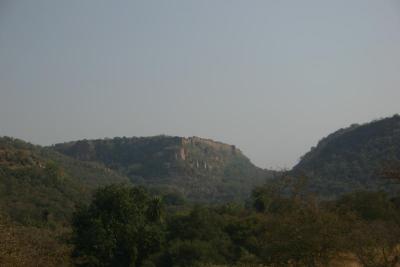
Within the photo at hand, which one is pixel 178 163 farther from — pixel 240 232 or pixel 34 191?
pixel 240 232

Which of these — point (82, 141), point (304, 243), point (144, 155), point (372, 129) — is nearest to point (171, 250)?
point (304, 243)

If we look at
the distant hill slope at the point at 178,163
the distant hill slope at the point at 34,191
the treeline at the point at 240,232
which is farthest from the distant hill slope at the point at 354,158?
the distant hill slope at the point at 178,163

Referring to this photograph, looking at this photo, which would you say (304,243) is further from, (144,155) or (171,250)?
(144,155)

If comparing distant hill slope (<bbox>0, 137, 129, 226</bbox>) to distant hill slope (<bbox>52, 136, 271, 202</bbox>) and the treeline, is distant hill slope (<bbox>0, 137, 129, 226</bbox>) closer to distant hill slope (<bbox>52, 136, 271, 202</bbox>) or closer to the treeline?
the treeline

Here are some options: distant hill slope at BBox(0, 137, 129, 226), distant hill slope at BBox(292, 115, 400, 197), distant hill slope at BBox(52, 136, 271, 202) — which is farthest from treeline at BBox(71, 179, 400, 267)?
distant hill slope at BBox(52, 136, 271, 202)

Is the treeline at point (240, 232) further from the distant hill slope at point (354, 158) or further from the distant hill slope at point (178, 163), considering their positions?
the distant hill slope at point (178, 163)

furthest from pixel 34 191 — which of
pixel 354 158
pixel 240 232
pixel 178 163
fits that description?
pixel 178 163

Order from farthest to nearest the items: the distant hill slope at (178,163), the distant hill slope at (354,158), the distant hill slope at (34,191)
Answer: the distant hill slope at (178,163)
the distant hill slope at (354,158)
the distant hill slope at (34,191)
